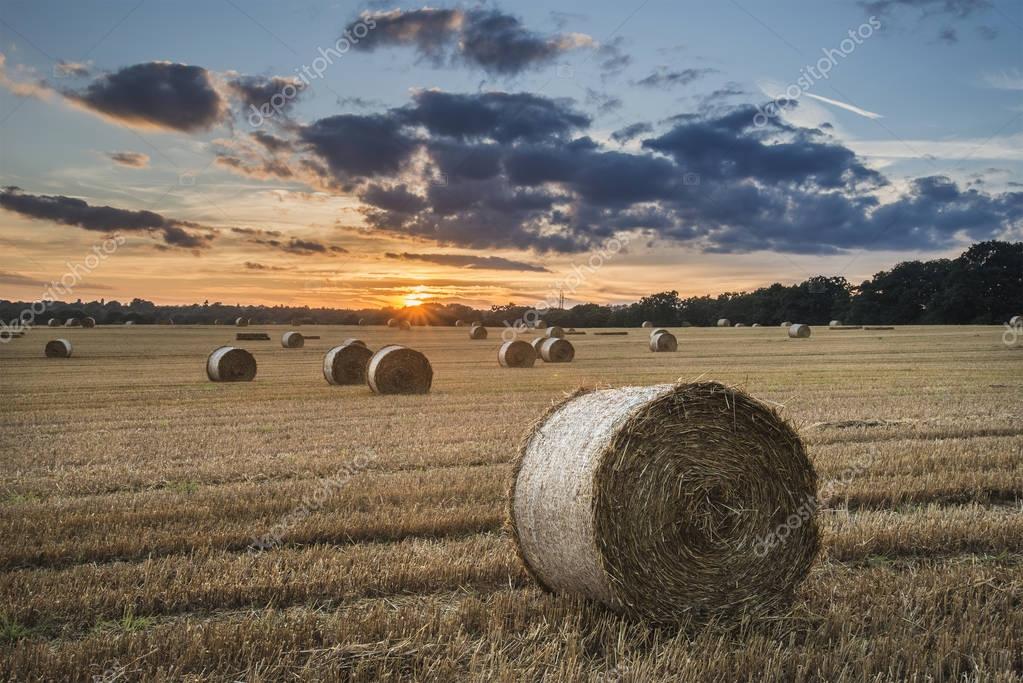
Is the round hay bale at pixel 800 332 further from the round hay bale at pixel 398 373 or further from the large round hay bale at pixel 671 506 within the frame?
the large round hay bale at pixel 671 506

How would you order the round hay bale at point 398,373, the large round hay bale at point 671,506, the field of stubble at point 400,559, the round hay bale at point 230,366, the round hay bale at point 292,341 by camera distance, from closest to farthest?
1. the field of stubble at point 400,559
2. the large round hay bale at point 671,506
3. the round hay bale at point 398,373
4. the round hay bale at point 230,366
5. the round hay bale at point 292,341

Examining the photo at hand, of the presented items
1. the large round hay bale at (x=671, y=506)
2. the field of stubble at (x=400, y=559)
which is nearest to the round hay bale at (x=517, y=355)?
the field of stubble at (x=400, y=559)

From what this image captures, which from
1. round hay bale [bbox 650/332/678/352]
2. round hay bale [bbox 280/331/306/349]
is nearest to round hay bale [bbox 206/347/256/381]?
round hay bale [bbox 280/331/306/349]

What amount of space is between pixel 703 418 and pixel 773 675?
190 cm

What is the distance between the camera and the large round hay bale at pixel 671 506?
18.3 feet

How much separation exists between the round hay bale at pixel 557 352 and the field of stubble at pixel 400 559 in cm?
1793

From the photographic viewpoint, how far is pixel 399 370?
21406 mm

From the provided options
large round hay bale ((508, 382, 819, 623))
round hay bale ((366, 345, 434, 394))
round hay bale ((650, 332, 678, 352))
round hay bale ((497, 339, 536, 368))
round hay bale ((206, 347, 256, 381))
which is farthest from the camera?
round hay bale ((650, 332, 678, 352))

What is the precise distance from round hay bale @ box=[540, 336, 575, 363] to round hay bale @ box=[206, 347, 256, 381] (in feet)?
41.5

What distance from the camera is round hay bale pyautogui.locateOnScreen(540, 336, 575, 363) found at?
34656 millimetres

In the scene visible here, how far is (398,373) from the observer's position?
2139 centimetres

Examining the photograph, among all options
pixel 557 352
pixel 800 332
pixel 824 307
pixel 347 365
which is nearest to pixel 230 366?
pixel 347 365

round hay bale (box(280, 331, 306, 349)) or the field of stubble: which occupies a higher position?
round hay bale (box(280, 331, 306, 349))

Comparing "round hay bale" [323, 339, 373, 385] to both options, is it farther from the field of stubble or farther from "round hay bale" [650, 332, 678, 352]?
"round hay bale" [650, 332, 678, 352]
